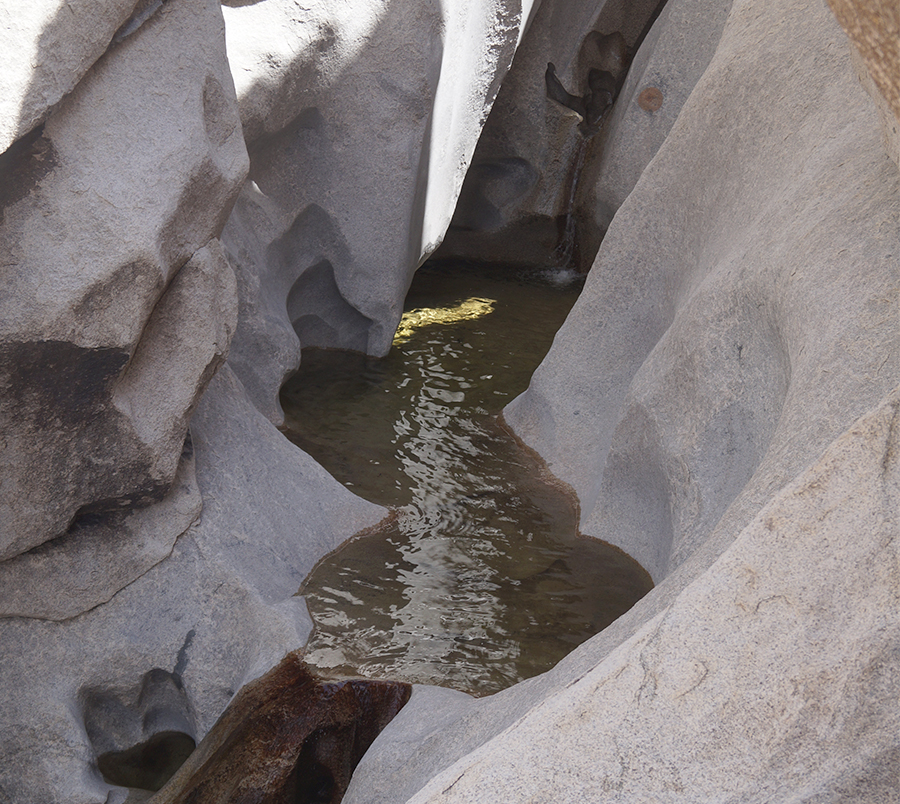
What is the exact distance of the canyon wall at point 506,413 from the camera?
176cm

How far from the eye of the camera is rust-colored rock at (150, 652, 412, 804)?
3078 mm

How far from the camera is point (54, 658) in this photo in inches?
129

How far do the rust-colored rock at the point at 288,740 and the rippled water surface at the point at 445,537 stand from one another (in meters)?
0.11

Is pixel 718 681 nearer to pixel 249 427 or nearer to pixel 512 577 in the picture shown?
pixel 512 577

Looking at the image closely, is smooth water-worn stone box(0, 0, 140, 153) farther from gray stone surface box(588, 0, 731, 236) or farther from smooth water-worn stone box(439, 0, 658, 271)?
smooth water-worn stone box(439, 0, 658, 271)

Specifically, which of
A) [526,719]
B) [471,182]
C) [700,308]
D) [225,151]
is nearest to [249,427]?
[225,151]

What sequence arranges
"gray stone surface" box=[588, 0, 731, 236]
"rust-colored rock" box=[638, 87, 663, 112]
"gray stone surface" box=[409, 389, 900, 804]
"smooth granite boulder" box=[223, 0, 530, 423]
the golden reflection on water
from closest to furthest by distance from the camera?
"gray stone surface" box=[409, 389, 900, 804], "smooth granite boulder" box=[223, 0, 530, 423], "gray stone surface" box=[588, 0, 731, 236], the golden reflection on water, "rust-colored rock" box=[638, 87, 663, 112]

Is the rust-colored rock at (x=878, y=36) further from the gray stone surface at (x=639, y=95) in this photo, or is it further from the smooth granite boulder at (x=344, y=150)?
the gray stone surface at (x=639, y=95)

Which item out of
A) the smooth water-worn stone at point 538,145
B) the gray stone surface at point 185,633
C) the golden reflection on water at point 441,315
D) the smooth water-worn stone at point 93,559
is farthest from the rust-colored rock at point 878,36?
the smooth water-worn stone at point 538,145

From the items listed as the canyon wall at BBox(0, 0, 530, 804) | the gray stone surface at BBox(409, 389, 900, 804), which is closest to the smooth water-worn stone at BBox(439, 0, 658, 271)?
the canyon wall at BBox(0, 0, 530, 804)

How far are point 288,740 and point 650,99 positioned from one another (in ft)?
17.8

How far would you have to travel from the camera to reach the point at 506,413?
538 centimetres

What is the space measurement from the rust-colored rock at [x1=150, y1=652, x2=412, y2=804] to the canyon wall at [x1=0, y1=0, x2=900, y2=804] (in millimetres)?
130

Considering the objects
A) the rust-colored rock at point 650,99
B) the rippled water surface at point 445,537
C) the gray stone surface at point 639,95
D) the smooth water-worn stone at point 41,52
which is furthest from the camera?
the rust-colored rock at point 650,99
